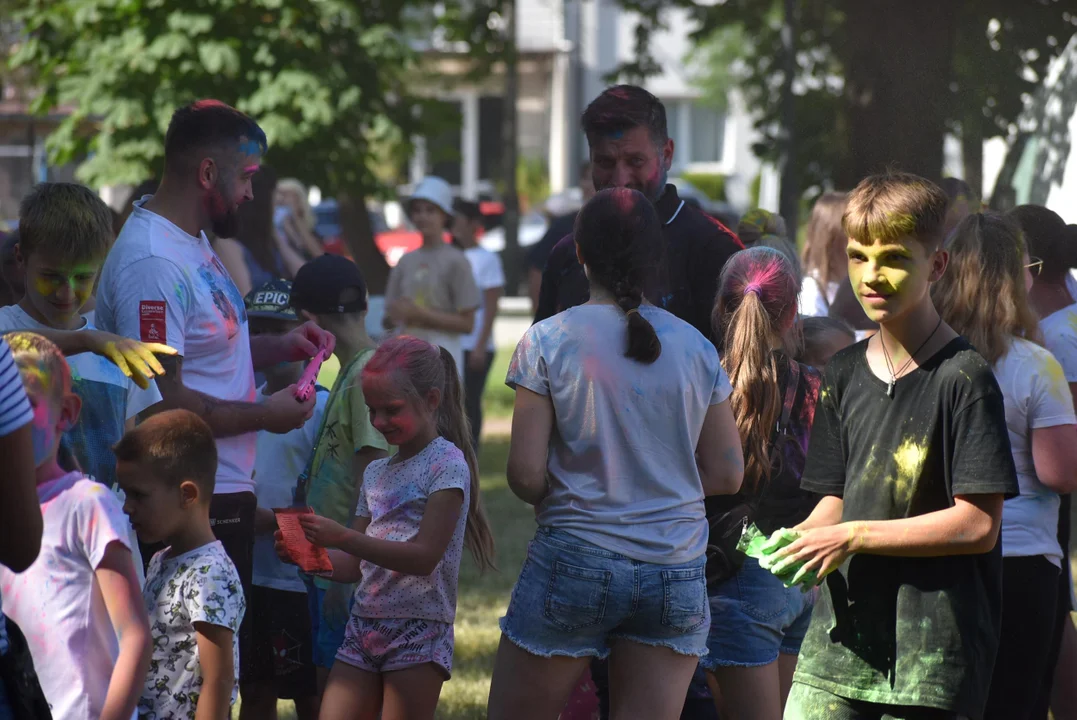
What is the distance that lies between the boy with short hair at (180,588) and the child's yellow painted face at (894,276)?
1.64 metres

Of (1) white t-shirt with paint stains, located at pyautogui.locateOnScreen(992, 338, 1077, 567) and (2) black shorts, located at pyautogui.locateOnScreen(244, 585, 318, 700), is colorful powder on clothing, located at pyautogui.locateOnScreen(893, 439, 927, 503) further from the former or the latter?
(2) black shorts, located at pyautogui.locateOnScreen(244, 585, 318, 700)

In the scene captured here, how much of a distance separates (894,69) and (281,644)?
756 centimetres

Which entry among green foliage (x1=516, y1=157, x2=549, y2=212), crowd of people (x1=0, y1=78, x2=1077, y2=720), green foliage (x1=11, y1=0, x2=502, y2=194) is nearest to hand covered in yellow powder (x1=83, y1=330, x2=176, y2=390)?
crowd of people (x1=0, y1=78, x2=1077, y2=720)

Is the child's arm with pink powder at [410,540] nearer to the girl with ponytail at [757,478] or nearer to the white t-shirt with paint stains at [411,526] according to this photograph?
the white t-shirt with paint stains at [411,526]

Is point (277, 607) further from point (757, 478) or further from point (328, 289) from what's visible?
point (757, 478)

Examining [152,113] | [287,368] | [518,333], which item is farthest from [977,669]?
[518,333]

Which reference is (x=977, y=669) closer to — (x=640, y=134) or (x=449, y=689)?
(x=640, y=134)

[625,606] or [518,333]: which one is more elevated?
[625,606]

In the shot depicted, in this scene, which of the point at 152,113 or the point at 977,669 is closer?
the point at 977,669

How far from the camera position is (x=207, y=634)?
Result: 127 inches

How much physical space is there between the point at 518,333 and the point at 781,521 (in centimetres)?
1673

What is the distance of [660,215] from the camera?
4297 mm

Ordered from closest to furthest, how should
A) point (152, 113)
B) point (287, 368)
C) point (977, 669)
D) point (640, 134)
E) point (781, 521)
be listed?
1. point (977, 669)
2. point (781, 521)
3. point (640, 134)
4. point (287, 368)
5. point (152, 113)

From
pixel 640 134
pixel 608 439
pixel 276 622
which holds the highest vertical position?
pixel 640 134
